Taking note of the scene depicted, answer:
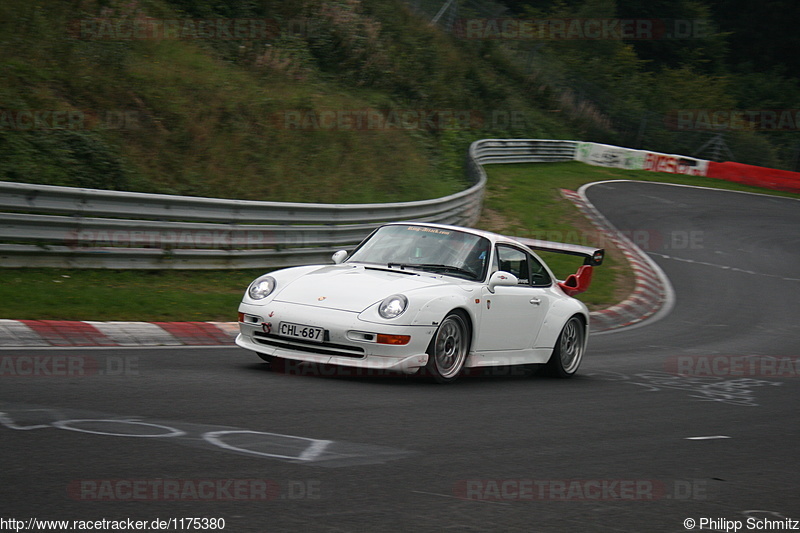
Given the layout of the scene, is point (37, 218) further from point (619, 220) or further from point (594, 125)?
point (594, 125)

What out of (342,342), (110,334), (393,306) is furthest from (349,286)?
(110,334)

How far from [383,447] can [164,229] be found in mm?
7751

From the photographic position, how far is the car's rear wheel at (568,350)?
9266 mm

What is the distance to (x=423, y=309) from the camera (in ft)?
24.0

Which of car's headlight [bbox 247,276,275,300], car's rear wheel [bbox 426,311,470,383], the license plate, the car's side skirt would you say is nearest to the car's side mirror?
car's rear wheel [bbox 426,311,470,383]

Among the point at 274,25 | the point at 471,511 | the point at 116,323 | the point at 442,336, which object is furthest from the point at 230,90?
the point at 471,511

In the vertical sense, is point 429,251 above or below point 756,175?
below

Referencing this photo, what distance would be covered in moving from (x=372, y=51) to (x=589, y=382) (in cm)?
2355

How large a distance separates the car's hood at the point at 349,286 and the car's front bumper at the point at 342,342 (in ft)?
0.38

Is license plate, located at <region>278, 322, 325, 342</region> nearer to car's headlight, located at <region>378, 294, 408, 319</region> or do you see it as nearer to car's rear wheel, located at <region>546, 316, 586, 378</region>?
car's headlight, located at <region>378, 294, 408, 319</region>

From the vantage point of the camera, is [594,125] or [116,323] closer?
[116,323]

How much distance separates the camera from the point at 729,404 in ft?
26.8

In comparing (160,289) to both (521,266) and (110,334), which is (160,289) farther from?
(521,266)

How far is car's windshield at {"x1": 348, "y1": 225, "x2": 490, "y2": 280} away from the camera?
27.4 feet
